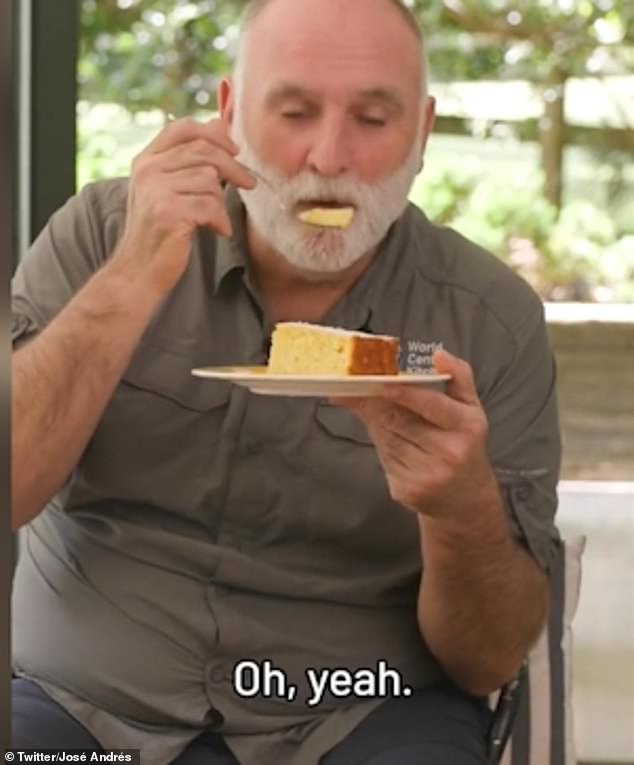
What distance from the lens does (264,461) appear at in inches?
48.4

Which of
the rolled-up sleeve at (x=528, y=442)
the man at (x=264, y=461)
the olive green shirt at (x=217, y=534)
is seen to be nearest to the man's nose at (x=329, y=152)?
the man at (x=264, y=461)

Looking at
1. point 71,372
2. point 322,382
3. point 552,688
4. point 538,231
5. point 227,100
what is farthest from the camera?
point 538,231

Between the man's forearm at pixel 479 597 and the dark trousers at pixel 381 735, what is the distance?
41 mm

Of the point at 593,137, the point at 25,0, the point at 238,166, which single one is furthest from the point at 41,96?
the point at 593,137

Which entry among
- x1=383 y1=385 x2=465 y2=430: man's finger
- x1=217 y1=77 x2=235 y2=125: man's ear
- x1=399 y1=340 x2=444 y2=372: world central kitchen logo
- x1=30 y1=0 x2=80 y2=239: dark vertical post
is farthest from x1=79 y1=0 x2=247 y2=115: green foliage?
x1=383 y1=385 x2=465 y2=430: man's finger

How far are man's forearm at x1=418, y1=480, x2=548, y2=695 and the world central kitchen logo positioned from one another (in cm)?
16

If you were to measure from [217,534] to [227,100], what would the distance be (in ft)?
1.32

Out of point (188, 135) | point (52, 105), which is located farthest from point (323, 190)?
point (52, 105)

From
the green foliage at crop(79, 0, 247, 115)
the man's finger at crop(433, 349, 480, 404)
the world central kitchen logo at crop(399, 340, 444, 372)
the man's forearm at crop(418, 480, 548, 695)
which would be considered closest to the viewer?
the man's finger at crop(433, 349, 480, 404)

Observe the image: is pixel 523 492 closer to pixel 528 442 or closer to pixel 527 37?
pixel 528 442

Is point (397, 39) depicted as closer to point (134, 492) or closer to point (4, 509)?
point (134, 492)

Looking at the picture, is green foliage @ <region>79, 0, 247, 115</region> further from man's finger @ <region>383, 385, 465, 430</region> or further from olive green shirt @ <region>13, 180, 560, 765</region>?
man's finger @ <region>383, 385, 465, 430</region>

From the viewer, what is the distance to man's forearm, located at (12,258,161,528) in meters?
1.12

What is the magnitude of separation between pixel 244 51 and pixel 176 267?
26cm
